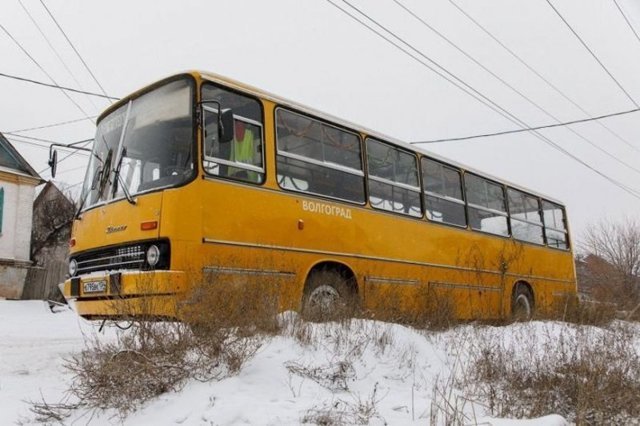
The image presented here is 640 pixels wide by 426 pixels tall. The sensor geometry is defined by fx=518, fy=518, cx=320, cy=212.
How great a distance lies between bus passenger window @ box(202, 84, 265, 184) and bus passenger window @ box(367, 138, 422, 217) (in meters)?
1.94

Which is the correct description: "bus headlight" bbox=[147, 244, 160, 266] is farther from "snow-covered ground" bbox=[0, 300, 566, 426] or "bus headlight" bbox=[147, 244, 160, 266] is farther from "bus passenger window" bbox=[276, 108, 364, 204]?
"bus passenger window" bbox=[276, 108, 364, 204]

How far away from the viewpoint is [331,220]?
624 cm

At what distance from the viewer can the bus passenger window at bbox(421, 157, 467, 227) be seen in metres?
8.17

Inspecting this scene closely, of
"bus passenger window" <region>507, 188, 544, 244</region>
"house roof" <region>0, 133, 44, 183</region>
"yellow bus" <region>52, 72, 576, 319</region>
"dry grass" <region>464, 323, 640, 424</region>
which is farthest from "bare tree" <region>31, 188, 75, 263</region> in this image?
"dry grass" <region>464, 323, 640, 424</region>

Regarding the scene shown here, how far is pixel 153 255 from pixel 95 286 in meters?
0.95

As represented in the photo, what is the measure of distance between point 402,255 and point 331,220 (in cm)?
153

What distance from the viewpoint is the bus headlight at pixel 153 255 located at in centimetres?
476

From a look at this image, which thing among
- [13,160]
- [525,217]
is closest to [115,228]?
[525,217]

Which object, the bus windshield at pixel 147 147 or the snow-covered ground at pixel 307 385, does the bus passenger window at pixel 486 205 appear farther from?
the bus windshield at pixel 147 147

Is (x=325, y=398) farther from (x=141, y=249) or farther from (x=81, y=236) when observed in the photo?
(x=81, y=236)

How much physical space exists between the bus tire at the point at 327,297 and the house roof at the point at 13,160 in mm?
16547

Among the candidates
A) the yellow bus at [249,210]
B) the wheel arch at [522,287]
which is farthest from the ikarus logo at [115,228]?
the wheel arch at [522,287]

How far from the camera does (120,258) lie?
5.12 meters

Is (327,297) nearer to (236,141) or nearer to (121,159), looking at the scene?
(236,141)
